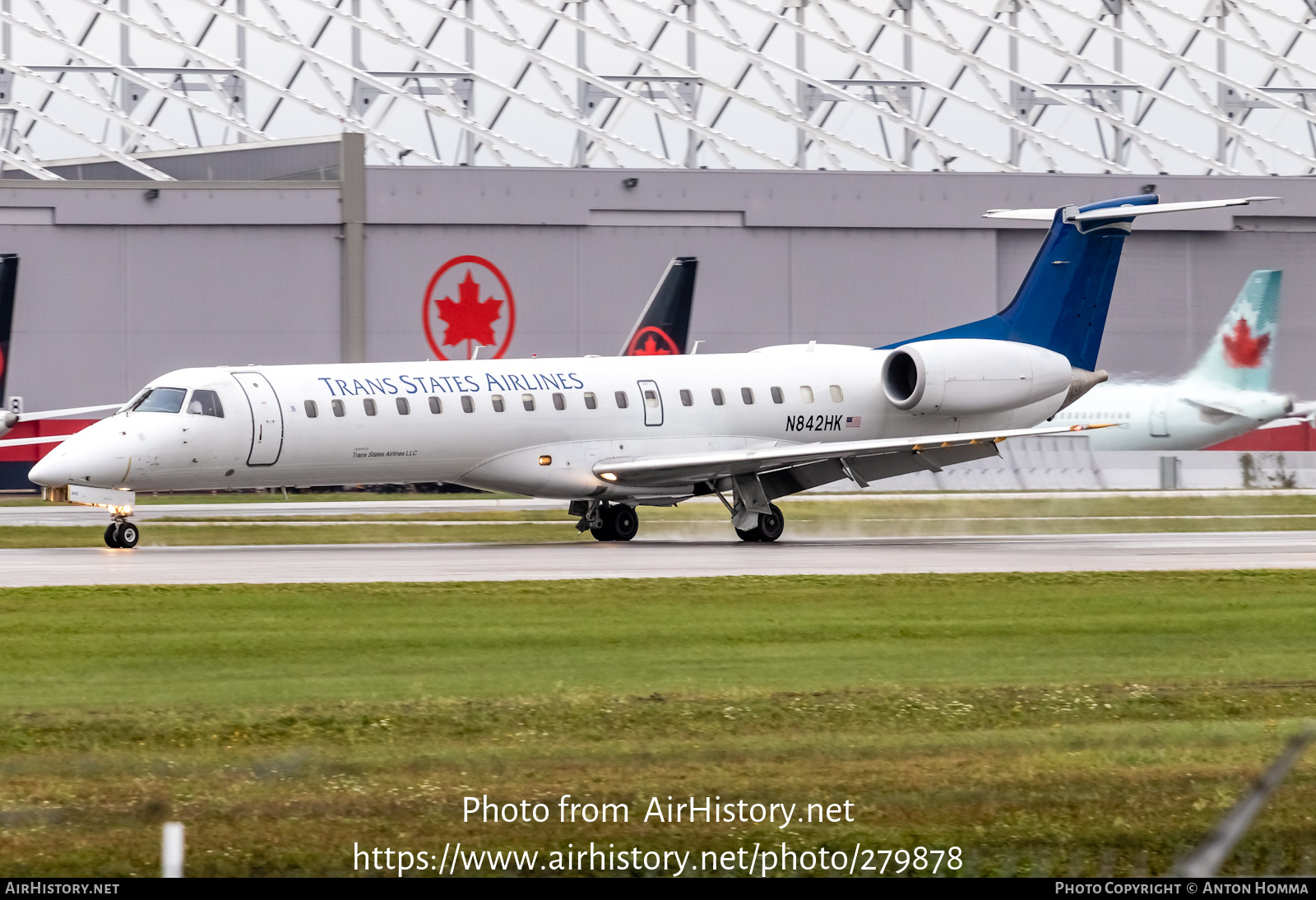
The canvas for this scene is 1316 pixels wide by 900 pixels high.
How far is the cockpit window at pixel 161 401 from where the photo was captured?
2817 centimetres

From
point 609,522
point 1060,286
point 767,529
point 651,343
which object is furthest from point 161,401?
point 651,343

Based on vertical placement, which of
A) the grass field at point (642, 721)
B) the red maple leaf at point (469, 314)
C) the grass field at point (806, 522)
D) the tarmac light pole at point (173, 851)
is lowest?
the grass field at point (642, 721)

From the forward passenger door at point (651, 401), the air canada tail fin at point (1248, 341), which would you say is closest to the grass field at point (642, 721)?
the forward passenger door at point (651, 401)

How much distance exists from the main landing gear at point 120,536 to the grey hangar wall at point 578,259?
2661 centimetres

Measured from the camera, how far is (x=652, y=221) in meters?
58.2

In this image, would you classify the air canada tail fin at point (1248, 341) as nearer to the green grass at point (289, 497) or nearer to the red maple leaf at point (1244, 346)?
the red maple leaf at point (1244, 346)

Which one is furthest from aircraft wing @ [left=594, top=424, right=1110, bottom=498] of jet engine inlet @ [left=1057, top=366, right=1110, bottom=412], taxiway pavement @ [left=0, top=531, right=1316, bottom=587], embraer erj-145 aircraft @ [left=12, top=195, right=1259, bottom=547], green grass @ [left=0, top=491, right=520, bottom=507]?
green grass @ [left=0, top=491, right=520, bottom=507]

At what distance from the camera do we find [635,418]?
Result: 3125 cm

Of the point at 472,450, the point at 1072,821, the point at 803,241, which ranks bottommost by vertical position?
the point at 1072,821

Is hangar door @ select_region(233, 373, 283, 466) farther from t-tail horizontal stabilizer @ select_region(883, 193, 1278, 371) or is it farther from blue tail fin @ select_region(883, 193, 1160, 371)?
blue tail fin @ select_region(883, 193, 1160, 371)

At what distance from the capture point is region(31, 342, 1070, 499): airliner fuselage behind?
28.0m

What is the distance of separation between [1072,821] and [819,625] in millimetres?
8636
